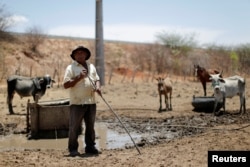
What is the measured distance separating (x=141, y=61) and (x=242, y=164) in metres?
46.1

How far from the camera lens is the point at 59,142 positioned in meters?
11.4

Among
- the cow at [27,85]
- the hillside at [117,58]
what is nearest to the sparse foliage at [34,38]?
the hillside at [117,58]

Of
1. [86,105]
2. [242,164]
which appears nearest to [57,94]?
[86,105]

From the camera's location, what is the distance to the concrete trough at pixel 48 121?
1183 cm

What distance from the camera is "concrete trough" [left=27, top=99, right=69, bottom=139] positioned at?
11.8 meters

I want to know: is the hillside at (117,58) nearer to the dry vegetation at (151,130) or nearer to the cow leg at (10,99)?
the dry vegetation at (151,130)

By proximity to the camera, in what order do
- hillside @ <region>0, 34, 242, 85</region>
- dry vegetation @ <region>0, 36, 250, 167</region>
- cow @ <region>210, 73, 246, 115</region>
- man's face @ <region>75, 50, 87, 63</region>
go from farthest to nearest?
hillside @ <region>0, 34, 242, 85</region>, cow @ <region>210, 73, 246, 115</region>, man's face @ <region>75, 50, 87, 63</region>, dry vegetation @ <region>0, 36, 250, 167</region>

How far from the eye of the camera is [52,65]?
44094mm

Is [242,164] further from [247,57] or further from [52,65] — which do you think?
[52,65]

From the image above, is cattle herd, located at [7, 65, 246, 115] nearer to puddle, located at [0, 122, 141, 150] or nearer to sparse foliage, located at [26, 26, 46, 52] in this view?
puddle, located at [0, 122, 141, 150]

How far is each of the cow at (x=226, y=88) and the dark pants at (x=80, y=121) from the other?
7.41 meters

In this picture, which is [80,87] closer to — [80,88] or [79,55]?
[80,88]

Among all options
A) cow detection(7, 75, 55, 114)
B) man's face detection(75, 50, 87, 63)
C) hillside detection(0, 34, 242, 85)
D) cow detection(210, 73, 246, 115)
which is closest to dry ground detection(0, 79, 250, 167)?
cow detection(210, 73, 246, 115)

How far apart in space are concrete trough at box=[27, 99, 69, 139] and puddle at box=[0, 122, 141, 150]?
0.34 meters
